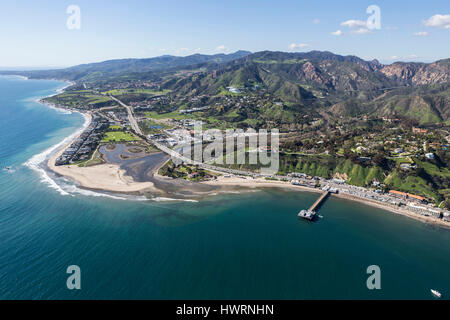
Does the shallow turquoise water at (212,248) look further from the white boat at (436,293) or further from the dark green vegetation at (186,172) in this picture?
the dark green vegetation at (186,172)

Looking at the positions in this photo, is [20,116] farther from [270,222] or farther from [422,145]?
[422,145]

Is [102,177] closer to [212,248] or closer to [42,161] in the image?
[42,161]

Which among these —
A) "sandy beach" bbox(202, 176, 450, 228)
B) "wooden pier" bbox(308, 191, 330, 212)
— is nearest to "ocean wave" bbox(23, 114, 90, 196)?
"sandy beach" bbox(202, 176, 450, 228)

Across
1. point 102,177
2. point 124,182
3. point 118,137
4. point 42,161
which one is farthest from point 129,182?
point 118,137

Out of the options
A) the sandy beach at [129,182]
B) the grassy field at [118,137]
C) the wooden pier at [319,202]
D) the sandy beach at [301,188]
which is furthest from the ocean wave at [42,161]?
the wooden pier at [319,202]

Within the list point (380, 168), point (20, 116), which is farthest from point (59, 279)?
point (20, 116)
